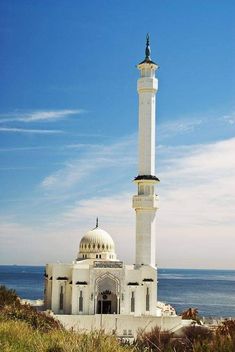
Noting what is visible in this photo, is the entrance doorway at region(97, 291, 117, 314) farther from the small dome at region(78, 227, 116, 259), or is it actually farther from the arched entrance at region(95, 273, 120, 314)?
the small dome at region(78, 227, 116, 259)

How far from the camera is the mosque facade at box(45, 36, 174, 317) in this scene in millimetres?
38156

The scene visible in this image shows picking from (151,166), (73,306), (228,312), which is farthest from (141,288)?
(228,312)

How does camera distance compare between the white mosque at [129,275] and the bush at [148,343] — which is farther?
the white mosque at [129,275]

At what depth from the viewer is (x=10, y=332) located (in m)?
10.8

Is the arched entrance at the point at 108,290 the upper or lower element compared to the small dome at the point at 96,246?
lower

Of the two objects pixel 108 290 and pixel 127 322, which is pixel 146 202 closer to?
pixel 108 290

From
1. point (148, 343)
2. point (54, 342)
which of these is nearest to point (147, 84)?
point (148, 343)

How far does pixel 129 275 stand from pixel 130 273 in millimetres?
167

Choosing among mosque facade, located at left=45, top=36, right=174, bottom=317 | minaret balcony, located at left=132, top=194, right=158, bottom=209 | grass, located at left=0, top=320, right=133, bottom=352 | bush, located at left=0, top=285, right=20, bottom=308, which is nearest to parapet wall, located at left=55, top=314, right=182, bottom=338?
mosque facade, located at left=45, top=36, right=174, bottom=317

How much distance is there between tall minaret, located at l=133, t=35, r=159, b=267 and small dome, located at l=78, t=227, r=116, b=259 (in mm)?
3254

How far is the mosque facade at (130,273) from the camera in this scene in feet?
125

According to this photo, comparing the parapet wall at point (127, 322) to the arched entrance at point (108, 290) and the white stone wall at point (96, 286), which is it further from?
the arched entrance at point (108, 290)

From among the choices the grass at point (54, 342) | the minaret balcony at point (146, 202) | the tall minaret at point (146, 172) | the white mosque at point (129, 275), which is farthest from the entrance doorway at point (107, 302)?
the grass at point (54, 342)

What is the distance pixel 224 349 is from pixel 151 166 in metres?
32.3
